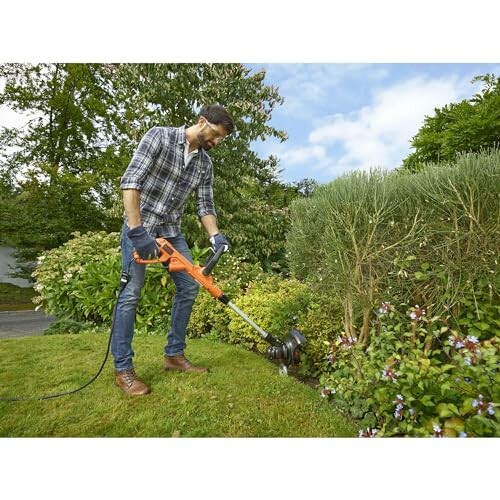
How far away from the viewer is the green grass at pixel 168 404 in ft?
5.74

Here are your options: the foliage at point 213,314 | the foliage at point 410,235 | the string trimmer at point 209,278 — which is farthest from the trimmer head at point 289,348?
the foliage at point 213,314

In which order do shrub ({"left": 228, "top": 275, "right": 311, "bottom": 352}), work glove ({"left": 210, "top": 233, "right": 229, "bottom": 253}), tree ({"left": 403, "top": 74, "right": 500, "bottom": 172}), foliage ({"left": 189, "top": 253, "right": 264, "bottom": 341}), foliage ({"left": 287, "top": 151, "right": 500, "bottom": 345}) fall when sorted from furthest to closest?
foliage ({"left": 189, "top": 253, "right": 264, "bottom": 341}) → tree ({"left": 403, "top": 74, "right": 500, "bottom": 172}) → shrub ({"left": 228, "top": 275, "right": 311, "bottom": 352}) → work glove ({"left": 210, "top": 233, "right": 229, "bottom": 253}) → foliage ({"left": 287, "top": 151, "right": 500, "bottom": 345})

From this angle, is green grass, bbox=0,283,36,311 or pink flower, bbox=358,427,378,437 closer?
pink flower, bbox=358,427,378,437

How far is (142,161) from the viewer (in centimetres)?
198

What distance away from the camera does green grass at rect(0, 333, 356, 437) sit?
1750mm

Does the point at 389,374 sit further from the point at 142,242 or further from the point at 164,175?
the point at 164,175

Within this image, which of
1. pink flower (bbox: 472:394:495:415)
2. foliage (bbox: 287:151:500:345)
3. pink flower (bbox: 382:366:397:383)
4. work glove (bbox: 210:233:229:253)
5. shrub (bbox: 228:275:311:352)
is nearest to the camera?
pink flower (bbox: 472:394:495:415)

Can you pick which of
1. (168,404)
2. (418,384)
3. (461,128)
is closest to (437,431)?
(418,384)

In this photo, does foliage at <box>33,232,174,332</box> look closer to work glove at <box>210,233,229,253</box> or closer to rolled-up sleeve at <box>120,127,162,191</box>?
work glove at <box>210,233,229,253</box>

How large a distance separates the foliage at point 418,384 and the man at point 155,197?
1057 millimetres

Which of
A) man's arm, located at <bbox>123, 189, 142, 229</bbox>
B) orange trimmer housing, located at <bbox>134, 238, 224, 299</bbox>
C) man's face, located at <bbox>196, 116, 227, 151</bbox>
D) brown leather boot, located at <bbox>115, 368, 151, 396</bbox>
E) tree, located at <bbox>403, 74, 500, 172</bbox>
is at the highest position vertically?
tree, located at <bbox>403, 74, 500, 172</bbox>

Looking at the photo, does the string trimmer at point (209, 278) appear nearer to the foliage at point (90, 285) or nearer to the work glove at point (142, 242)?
the work glove at point (142, 242)

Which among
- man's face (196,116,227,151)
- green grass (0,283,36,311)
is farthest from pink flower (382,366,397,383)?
green grass (0,283,36,311)

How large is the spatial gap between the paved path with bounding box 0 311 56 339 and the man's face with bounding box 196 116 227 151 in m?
2.90
